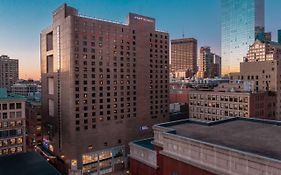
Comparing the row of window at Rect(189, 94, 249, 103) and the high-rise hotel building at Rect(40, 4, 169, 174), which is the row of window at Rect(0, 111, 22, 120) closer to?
the high-rise hotel building at Rect(40, 4, 169, 174)

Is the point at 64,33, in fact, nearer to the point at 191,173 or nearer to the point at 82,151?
the point at 82,151

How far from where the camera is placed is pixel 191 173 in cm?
4650

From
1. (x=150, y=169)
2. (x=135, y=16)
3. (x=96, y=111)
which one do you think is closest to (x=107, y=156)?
(x=96, y=111)

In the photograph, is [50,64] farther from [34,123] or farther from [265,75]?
[265,75]

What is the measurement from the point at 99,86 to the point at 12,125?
35.1 meters

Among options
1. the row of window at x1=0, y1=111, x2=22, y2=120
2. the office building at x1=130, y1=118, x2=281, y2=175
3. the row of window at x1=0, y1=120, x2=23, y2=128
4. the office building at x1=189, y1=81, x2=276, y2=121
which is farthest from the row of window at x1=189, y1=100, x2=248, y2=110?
the row of window at x1=0, y1=111, x2=22, y2=120

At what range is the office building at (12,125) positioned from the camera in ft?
304

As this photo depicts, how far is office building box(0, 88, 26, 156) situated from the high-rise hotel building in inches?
583

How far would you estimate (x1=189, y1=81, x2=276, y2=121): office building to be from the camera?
10594 centimetres

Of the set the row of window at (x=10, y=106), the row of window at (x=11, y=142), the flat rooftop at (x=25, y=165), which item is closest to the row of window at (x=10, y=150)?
the row of window at (x=11, y=142)

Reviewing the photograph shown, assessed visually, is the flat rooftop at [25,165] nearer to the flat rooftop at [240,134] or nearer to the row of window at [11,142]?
the row of window at [11,142]

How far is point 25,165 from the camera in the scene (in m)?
61.7

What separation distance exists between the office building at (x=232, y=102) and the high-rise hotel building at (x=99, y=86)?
666 inches

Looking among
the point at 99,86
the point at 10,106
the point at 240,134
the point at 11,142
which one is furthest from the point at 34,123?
the point at 240,134
